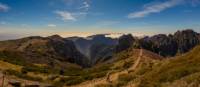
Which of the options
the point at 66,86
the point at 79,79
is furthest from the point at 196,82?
the point at 79,79

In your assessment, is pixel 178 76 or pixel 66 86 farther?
pixel 66 86

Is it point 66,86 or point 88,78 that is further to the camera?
point 88,78

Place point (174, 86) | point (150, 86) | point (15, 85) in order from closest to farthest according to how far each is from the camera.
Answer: point (174, 86), point (150, 86), point (15, 85)

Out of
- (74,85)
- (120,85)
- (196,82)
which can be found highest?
(196,82)

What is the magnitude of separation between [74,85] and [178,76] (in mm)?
103351


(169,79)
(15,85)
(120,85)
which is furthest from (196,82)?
(15,85)

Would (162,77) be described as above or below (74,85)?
above

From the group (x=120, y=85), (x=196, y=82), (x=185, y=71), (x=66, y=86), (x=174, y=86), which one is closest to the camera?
(x=196, y=82)

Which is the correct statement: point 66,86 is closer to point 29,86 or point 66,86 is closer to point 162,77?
point 29,86

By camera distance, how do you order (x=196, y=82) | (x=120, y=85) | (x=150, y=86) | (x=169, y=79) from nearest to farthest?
(x=196, y=82), (x=150, y=86), (x=169, y=79), (x=120, y=85)

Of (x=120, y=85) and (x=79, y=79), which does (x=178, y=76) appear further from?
(x=79, y=79)

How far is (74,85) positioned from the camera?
565 feet

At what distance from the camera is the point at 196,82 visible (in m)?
52.0

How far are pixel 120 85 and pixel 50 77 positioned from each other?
117155mm
